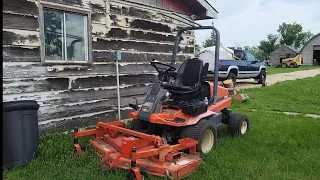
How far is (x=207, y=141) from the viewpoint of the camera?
4953mm

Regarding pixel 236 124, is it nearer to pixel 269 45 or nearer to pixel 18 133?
pixel 18 133

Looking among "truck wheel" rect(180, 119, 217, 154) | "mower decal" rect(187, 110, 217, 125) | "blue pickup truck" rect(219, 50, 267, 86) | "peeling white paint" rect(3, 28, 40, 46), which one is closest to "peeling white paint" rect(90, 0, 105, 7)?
"peeling white paint" rect(3, 28, 40, 46)

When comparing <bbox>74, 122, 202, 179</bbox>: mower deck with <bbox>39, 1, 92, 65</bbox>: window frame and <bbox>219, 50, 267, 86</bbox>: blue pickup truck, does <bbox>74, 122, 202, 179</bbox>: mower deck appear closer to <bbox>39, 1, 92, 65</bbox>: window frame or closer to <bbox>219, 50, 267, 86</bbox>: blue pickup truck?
<bbox>39, 1, 92, 65</bbox>: window frame

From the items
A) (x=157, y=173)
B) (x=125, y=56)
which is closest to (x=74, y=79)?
(x=125, y=56)

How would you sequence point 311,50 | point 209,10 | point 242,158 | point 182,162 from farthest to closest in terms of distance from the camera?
1. point 311,50
2. point 209,10
3. point 242,158
4. point 182,162

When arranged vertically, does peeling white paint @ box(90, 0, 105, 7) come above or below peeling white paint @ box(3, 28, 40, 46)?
above

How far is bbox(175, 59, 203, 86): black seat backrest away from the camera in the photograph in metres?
5.24

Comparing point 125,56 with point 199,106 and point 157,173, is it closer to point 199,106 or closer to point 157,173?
point 199,106

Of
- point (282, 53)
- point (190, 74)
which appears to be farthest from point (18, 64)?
point (282, 53)

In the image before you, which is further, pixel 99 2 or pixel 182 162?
pixel 99 2

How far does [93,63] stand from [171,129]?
2350mm

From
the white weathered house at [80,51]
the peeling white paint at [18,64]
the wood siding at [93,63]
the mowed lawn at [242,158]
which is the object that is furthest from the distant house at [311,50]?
the peeling white paint at [18,64]

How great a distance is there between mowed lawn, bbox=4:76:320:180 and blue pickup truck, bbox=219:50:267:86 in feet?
26.8

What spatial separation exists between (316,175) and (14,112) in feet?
13.0
